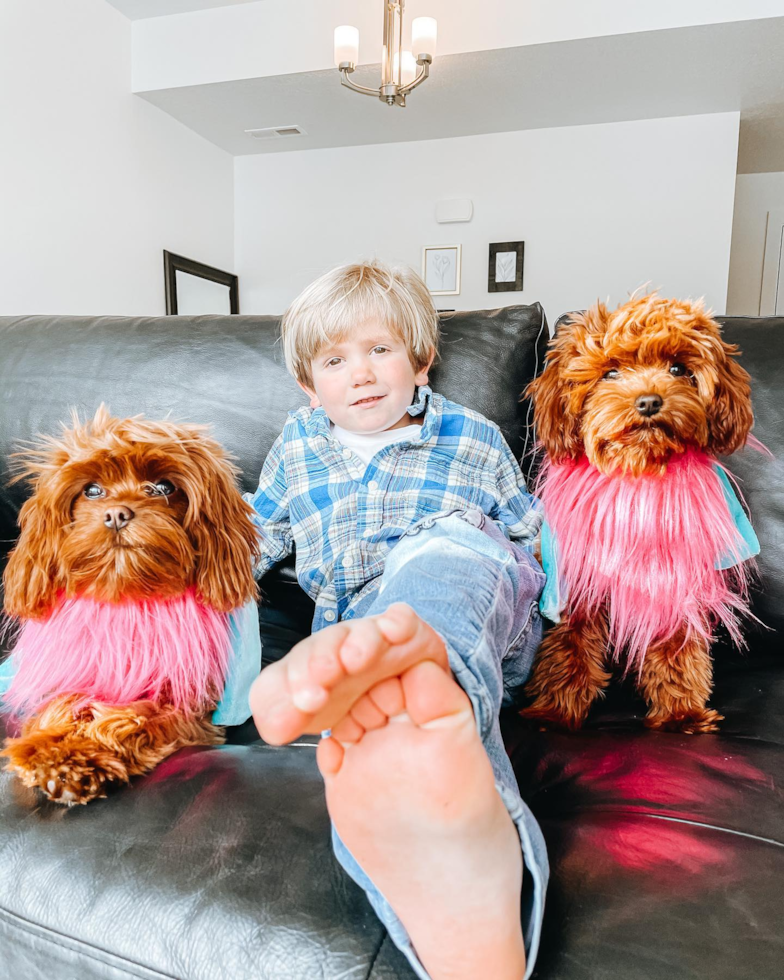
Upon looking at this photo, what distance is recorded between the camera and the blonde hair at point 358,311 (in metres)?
1.12

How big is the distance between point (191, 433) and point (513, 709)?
0.60 m

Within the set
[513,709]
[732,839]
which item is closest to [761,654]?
Result: [513,709]

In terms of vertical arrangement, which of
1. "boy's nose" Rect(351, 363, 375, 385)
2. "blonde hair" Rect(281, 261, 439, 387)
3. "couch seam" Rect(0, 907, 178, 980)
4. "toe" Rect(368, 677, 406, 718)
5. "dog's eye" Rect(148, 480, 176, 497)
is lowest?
"couch seam" Rect(0, 907, 178, 980)

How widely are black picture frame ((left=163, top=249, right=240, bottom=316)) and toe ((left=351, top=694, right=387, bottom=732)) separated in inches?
142

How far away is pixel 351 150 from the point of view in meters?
4.56

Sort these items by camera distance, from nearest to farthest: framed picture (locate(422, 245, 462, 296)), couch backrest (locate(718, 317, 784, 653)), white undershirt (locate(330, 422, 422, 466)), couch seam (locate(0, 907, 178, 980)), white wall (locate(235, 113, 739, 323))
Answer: couch seam (locate(0, 907, 178, 980)) → couch backrest (locate(718, 317, 784, 653)) → white undershirt (locate(330, 422, 422, 466)) → white wall (locate(235, 113, 739, 323)) → framed picture (locate(422, 245, 462, 296))

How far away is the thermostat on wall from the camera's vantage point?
433 centimetres

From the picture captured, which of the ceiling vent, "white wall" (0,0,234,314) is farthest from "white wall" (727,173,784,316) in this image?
"white wall" (0,0,234,314)

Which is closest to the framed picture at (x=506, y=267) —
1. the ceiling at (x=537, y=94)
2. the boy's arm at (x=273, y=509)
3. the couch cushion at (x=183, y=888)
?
the ceiling at (x=537, y=94)

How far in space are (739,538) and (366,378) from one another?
0.59m

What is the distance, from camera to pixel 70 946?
1.96 feet

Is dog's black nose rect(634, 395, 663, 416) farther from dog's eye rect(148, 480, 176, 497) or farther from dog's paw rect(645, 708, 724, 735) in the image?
dog's eye rect(148, 480, 176, 497)

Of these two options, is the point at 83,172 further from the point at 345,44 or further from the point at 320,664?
the point at 320,664

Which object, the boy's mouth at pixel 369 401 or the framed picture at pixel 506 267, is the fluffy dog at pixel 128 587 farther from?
the framed picture at pixel 506 267
